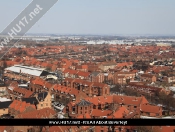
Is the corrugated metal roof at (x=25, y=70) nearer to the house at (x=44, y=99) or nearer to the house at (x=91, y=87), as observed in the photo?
the house at (x=91, y=87)

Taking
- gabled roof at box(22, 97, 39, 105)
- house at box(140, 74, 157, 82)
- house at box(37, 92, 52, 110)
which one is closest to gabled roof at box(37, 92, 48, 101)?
house at box(37, 92, 52, 110)

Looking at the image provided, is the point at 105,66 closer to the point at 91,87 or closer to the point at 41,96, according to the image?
the point at 91,87

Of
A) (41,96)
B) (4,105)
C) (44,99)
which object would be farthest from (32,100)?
(4,105)

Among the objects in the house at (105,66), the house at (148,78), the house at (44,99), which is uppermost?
the house at (44,99)

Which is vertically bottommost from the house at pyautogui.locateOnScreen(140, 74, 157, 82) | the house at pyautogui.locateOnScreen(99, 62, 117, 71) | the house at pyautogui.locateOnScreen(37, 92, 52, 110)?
the house at pyautogui.locateOnScreen(140, 74, 157, 82)

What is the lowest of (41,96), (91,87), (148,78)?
(148,78)

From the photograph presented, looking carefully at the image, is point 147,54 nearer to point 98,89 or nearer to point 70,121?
point 98,89

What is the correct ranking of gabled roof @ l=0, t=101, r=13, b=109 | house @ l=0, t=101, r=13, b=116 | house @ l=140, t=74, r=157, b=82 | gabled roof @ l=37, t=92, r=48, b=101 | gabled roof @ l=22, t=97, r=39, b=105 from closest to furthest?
house @ l=0, t=101, r=13, b=116, gabled roof @ l=0, t=101, r=13, b=109, gabled roof @ l=22, t=97, r=39, b=105, gabled roof @ l=37, t=92, r=48, b=101, house @ l=140, t=74, r=157, b=82

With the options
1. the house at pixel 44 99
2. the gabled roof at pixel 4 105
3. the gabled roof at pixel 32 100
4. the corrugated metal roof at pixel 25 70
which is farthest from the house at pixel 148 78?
the gabled roof at pixel 4 105

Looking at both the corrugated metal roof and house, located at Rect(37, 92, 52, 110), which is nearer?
house, located at Rect(37, 92, 52, 110)

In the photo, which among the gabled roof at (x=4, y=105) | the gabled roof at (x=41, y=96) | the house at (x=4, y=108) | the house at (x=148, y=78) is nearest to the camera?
the house at (x=4, y=108)

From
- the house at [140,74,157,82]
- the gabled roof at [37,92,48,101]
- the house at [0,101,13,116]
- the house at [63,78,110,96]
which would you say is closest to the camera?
the house at [0,101,13,116]

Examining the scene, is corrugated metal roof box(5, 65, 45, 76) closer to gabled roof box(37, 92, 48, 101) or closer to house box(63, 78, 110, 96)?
house box(63, 78, 110, 96)
